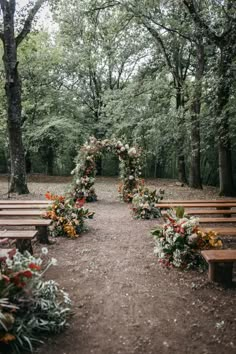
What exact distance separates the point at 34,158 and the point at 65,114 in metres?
5.51

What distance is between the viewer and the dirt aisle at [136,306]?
2555mm

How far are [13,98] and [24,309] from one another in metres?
8.50

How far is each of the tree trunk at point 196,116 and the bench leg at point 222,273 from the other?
6256mm

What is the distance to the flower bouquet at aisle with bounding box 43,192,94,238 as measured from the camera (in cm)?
586

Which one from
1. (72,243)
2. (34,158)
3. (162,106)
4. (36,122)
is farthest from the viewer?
(34,158)

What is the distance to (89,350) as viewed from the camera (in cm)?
248

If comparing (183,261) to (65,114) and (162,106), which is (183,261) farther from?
(65,114)

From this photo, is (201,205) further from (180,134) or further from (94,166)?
(180,134)

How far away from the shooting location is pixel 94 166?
10055mm

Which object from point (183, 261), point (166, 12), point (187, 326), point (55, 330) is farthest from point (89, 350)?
point (166, 12)

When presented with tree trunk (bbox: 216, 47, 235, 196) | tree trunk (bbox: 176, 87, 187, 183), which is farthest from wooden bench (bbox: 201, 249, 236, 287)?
tree trunk (bbox: 176, 87, 187, 183)

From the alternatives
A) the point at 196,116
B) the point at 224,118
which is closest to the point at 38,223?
the point at 224,118

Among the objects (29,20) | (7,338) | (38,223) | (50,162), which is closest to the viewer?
(7,338)

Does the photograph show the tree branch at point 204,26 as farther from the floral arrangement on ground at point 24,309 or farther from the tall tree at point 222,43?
the floral arrangement on ground at point 24,309
